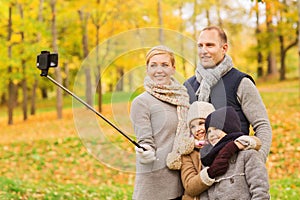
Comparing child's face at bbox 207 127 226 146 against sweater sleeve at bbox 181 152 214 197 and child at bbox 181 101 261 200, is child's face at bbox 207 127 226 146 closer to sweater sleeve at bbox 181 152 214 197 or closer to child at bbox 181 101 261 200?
child at bbox 181 101 261 200

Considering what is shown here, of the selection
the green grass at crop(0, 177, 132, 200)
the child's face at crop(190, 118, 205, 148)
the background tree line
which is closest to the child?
the child's face at crop(190, 118, 205, 148)

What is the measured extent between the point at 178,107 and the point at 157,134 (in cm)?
21

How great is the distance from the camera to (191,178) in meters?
3.24

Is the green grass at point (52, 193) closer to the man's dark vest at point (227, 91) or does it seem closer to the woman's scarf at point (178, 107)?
the man's dark vest at point (227, 91)

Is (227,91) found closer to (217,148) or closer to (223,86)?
(223,86)

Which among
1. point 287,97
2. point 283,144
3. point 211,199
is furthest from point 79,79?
point 287,97

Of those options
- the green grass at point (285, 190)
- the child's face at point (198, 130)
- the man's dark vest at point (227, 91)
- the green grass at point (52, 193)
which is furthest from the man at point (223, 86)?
the green grass at point (52, 193)

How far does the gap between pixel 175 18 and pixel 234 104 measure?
83.4ft

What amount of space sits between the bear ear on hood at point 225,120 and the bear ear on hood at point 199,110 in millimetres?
49

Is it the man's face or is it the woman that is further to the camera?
the man's face

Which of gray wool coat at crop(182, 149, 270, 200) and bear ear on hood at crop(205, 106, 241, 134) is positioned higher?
bear ear on hood at crop(205, 106, 241, 134)

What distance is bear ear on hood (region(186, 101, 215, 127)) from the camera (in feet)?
10.6

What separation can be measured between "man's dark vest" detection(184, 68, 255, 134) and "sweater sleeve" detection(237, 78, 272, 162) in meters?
0.03

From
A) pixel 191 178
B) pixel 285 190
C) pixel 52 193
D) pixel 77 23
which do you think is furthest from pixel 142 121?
pixel 77 23
